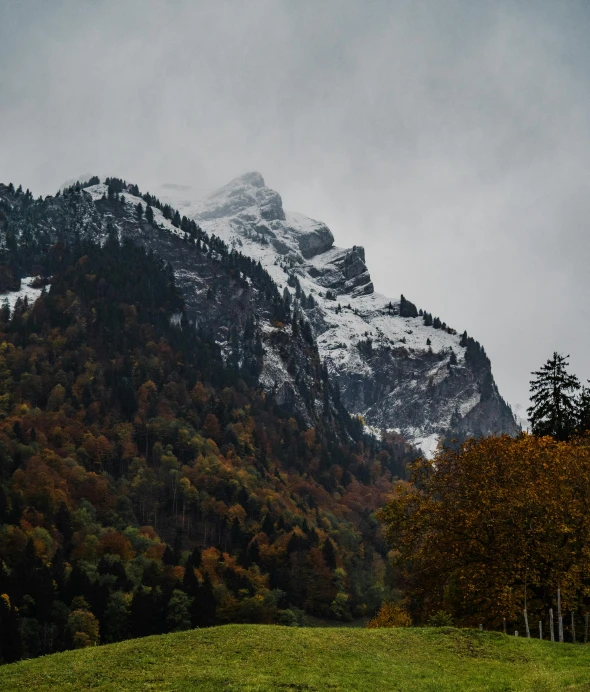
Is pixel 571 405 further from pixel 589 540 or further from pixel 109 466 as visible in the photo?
pixel 109 466

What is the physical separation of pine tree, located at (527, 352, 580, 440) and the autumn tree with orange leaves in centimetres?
2191

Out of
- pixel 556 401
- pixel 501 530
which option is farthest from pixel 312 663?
pixel 556 401

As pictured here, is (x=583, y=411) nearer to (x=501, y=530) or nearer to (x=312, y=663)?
(x=501, y=530)

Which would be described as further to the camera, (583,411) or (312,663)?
(583,411)

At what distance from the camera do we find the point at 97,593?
112 meters

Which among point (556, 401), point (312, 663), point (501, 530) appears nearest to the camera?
point (312, 663)

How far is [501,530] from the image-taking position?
41625 mm

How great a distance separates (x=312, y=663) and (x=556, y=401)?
45.6 m

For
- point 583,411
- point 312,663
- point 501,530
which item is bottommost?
point 312,663

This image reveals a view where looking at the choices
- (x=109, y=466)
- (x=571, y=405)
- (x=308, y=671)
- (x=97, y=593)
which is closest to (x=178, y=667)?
(x=308, y=671)

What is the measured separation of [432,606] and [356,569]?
129 m

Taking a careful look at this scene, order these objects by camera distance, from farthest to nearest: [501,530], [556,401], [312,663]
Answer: [556,401]
[501,530]
[312,663]

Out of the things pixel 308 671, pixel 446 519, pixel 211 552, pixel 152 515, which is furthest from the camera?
pixel 152 515

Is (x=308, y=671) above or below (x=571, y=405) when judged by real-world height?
below
